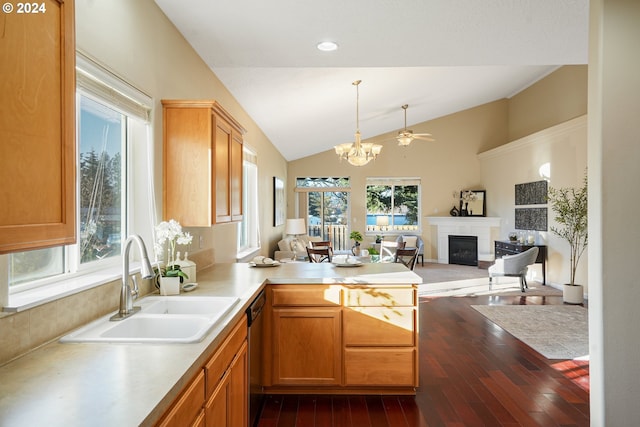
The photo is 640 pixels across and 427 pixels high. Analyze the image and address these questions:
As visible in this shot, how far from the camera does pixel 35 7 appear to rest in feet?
3.15

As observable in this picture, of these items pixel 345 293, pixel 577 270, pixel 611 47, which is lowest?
pixel 577 270

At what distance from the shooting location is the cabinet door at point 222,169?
2.63 m

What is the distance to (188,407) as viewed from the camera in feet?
4.00

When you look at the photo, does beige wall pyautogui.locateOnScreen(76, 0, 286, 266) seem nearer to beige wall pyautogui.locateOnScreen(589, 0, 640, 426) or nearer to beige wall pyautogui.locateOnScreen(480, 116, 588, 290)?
beige wall pyautogui.locateOnScreen(589, 0, 640, 426)

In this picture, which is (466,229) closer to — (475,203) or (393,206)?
(475,203)

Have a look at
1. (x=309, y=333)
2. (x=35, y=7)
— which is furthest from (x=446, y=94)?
(x=35, y=7)

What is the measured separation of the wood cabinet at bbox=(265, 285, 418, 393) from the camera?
273 cm

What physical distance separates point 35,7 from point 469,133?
1073cm

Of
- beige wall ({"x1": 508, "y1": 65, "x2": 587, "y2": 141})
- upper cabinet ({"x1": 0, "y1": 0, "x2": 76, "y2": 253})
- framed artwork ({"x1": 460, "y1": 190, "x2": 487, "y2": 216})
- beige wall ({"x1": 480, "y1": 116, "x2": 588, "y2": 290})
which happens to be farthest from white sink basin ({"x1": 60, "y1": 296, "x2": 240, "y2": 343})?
framed artwork ({"x1": 460, "y1": 190, "x2": 487, "y2": 216})

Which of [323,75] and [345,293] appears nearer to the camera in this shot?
[345,293]

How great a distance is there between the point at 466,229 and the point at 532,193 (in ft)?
7.28

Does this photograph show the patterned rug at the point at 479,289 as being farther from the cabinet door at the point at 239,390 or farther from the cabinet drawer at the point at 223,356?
the cabinet drawer at the point at 223,356

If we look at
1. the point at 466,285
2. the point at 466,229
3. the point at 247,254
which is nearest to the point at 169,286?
the point at 247,254

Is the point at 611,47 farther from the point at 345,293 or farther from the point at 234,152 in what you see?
the point at 234,152
